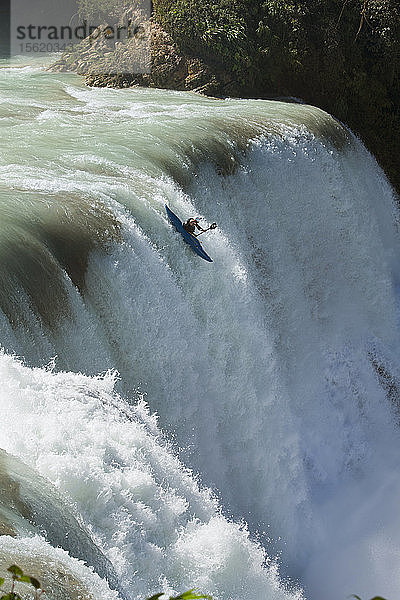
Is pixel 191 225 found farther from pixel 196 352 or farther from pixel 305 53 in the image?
pixel 305 53

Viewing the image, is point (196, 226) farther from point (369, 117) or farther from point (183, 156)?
point (369, 117)

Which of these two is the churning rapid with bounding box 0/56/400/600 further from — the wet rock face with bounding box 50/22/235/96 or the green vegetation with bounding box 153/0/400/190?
the green vegetation with bounding box 153/0/400/190

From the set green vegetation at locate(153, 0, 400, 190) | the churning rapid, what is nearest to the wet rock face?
green vegetation at locate(153, 0, 400, 190)

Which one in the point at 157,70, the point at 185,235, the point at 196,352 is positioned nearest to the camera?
the point at 196,352

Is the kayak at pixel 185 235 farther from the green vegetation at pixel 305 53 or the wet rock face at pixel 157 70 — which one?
the green vegetation at pixel 305 53

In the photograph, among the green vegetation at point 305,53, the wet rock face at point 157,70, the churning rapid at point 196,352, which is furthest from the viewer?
the green vegetation at point 305,53

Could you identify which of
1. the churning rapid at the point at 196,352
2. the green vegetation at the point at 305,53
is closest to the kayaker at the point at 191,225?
the churning rapid at the point at 196,352

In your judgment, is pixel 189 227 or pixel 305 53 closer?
pixel 189 227

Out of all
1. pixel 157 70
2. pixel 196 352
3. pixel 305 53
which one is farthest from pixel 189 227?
pixel 305 53

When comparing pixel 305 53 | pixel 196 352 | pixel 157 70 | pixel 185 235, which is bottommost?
pixel 196 352
